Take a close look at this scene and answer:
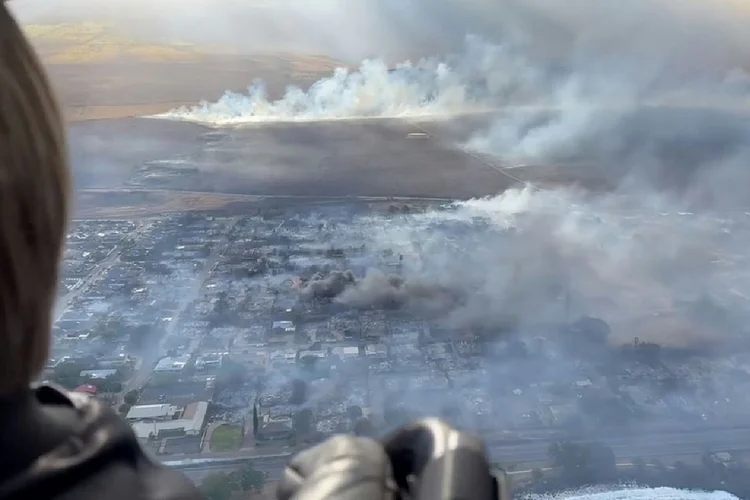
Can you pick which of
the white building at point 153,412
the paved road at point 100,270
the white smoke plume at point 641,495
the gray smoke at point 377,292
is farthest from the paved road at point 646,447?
the paved road at point 100,270

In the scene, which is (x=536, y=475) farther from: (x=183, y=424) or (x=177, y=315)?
(x=177, y=315)

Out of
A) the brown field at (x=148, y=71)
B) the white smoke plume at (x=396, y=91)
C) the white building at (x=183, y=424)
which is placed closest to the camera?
the white building at (x=183, y=424)

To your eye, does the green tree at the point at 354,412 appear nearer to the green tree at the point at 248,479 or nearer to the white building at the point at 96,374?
the green tree at the point at 248,479

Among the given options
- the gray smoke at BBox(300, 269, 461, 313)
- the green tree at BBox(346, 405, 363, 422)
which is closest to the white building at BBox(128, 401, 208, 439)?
the green tree at BBox(346, 405, 363, 422)

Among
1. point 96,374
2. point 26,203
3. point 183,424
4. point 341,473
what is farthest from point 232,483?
point 26,203

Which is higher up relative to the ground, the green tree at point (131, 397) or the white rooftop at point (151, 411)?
the green tree at point (131, 397)

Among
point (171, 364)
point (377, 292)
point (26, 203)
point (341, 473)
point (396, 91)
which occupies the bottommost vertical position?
point (171, 364)

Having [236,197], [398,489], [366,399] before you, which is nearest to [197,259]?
[236,197]

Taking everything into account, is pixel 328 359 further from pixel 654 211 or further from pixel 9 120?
pixel 9 120
